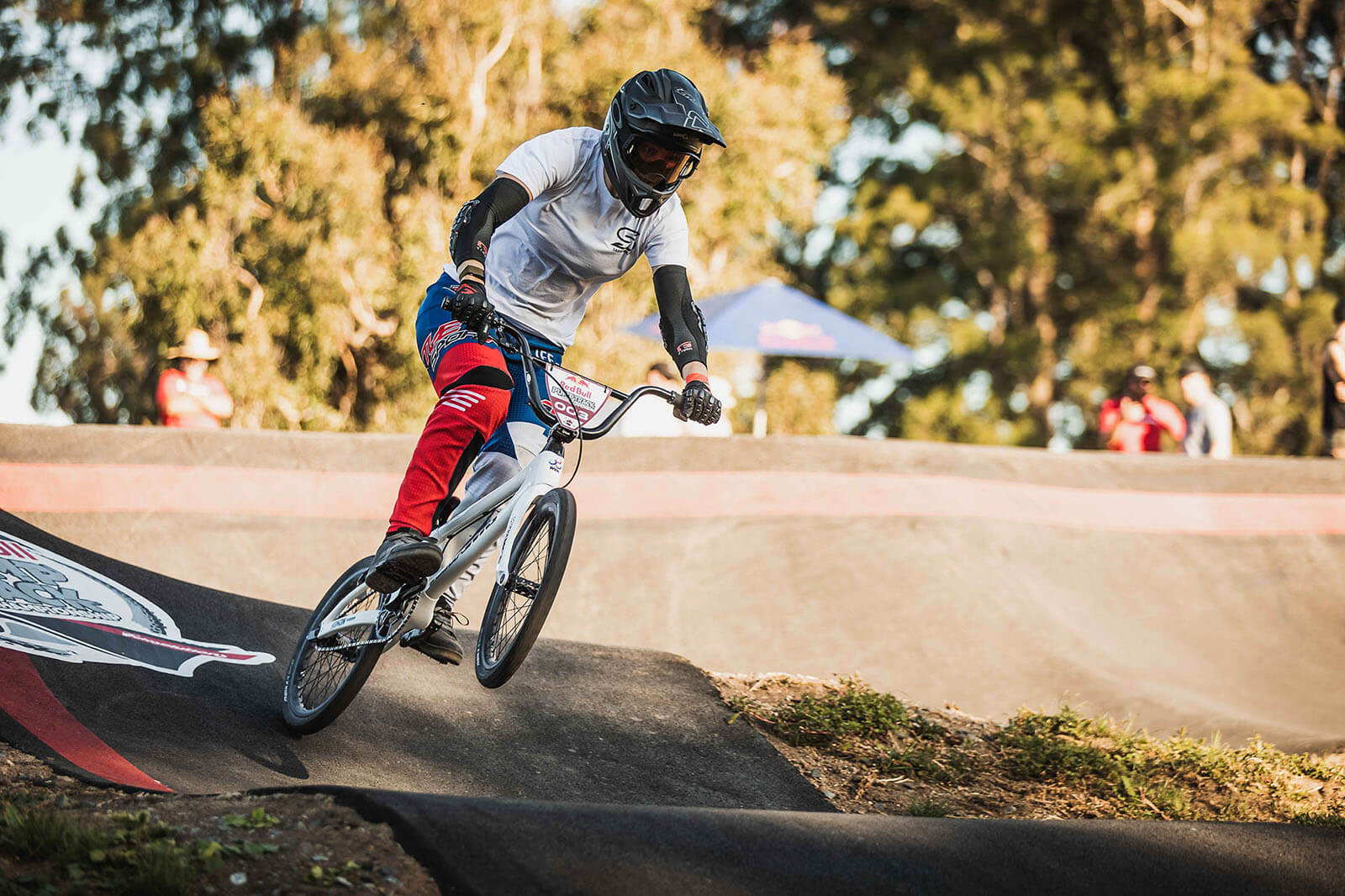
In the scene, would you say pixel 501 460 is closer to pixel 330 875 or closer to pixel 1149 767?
pixel 330 875

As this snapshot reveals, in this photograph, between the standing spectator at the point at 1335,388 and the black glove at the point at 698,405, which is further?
the standing spectator at the point at 1335,388

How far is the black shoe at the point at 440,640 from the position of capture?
4602 millimetres

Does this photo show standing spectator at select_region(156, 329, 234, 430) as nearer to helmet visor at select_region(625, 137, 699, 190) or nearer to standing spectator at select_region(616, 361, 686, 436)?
standing spectator at select_region(616, 361, 686, 436)

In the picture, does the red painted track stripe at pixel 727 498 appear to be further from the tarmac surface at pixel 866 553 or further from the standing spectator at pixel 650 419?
the standing spectator at pixel 650 419

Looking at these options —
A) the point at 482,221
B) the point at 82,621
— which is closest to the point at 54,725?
the point at 82,621

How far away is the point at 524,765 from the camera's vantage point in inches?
204

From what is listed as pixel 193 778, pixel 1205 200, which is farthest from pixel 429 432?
pixel 1205 200

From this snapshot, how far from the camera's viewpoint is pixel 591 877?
10.4 ft

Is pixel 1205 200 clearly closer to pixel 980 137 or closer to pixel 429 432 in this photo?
pixel 980 137

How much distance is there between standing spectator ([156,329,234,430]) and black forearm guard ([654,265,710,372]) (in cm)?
650

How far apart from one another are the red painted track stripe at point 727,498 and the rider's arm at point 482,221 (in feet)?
13.6

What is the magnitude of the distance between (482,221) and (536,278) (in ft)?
2.20

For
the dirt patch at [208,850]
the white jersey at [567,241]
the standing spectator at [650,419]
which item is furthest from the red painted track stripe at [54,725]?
the standing spectator at [650,419]

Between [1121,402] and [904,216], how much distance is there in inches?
684
